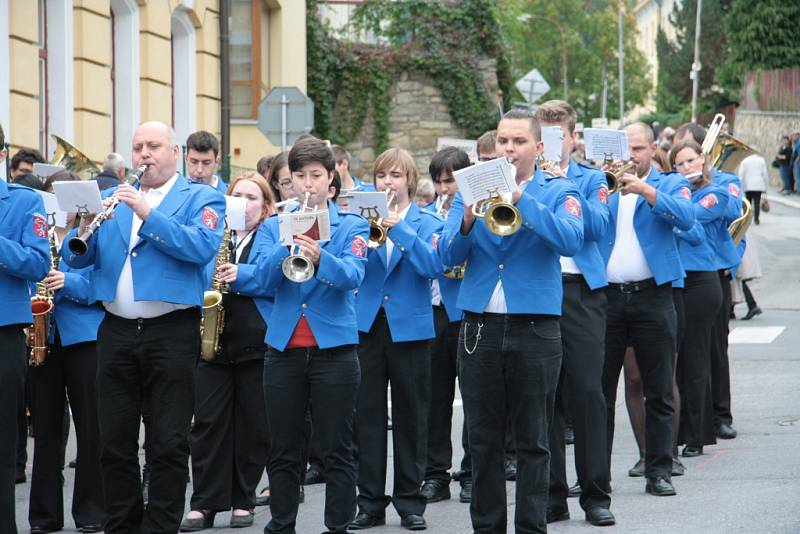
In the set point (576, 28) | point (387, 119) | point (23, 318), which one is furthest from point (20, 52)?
point (576, 28)

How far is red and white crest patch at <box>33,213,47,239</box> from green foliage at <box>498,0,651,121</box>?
90.9 m

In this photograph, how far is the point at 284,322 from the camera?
24.8 ft

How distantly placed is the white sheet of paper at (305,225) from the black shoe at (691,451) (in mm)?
4425

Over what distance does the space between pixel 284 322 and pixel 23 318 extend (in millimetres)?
1246

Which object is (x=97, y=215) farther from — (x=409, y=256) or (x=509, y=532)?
(x=509, y=532)

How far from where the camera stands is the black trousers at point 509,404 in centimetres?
728

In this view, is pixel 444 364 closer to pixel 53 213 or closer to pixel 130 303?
pixel 53 213

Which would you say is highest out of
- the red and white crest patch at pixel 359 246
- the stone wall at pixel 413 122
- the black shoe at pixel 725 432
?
the stone wall at pixel 413 122

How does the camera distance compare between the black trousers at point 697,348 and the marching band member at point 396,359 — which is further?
the black trousers at point 697,348

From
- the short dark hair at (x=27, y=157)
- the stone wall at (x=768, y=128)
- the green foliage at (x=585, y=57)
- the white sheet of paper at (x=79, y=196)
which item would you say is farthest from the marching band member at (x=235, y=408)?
the green foliage at (x=585, y=57)

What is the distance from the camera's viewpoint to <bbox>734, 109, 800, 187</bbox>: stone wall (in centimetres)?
5231

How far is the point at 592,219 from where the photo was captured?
808cm

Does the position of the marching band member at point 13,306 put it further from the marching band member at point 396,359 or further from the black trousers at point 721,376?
the black trousers at point 721,376

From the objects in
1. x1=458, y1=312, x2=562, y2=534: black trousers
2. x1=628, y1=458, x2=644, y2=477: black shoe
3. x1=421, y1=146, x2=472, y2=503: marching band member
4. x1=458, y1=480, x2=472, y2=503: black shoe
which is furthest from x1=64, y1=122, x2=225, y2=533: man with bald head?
x1=628, y1=458, x2=644, y2=477: black shoe
